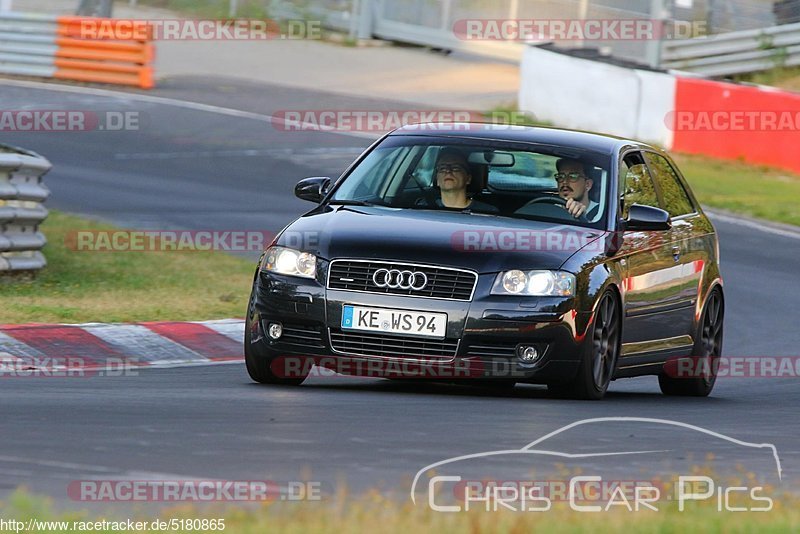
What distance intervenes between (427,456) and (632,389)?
5040mm

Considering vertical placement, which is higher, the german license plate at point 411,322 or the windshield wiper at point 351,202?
the windshield wiper at point 351,202

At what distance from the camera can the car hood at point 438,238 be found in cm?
892

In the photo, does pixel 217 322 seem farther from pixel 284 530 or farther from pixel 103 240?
pixel 284 530

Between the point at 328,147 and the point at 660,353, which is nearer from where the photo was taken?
the point at 660,353

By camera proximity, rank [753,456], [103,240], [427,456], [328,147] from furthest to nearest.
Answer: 1. [328,147]
2. [103,240]
3. [753,456]
4. [427,456]

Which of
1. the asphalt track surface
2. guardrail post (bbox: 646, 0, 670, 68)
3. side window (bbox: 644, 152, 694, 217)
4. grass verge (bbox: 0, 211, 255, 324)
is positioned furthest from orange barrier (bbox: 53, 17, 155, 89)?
side window (bbox: 644, 152, 694, 217)

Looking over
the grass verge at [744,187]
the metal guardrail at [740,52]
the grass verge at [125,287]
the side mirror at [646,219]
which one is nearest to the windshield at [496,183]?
the side mirror at [646,219]

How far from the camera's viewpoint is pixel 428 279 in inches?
349

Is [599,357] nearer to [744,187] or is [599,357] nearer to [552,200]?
[552,200]

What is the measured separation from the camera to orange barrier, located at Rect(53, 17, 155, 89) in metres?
28.8

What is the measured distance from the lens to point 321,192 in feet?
33.7

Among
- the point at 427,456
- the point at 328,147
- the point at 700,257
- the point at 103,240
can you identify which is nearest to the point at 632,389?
the point at 700,257

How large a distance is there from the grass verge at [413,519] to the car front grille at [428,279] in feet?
10.9

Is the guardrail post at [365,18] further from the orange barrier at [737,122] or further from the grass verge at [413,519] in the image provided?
the grass verge at [413,519]
